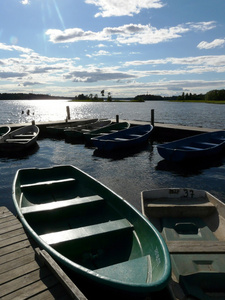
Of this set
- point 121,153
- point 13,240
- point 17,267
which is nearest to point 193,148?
point 121,153

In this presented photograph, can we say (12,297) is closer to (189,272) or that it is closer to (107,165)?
(189,272)

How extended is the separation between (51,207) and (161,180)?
323 inches

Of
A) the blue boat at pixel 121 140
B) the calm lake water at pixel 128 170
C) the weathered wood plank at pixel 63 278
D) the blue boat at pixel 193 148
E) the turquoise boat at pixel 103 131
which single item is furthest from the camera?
the turquoise boat at pixel 103 131

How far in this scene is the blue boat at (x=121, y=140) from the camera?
18.7 m

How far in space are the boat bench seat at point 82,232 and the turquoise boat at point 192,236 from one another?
1269 mm

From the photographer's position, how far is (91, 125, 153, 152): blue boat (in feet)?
61.3

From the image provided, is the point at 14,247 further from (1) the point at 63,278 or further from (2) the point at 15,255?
(1) the point at 63,278

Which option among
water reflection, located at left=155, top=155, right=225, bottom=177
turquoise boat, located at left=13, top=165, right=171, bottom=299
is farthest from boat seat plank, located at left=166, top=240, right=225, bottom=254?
water reflection, located at left=155, top=155, right=225, bottom=177

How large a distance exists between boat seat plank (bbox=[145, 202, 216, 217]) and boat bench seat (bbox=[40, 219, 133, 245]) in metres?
2.03

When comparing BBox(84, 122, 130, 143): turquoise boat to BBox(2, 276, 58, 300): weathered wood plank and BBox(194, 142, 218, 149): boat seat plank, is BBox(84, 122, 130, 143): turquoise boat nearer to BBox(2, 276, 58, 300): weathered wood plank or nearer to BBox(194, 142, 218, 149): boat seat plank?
BBox(194, 142, 218, 149): boat seat plank

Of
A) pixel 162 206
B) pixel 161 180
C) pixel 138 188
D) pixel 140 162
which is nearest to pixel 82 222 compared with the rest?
pixel 162 206

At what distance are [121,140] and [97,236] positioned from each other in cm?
1487

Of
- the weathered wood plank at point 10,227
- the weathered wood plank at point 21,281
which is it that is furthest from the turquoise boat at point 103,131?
the weathered wood plank at point 21,281

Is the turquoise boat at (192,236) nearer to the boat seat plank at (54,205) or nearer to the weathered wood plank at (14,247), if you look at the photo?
the boat seat plank at (54,205)
